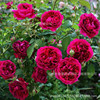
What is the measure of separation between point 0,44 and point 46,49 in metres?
0.49

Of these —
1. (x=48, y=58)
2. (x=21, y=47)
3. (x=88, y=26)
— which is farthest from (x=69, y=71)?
(x=21, y=47)

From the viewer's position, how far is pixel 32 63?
123 cm

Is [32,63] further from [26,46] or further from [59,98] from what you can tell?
[59,98]

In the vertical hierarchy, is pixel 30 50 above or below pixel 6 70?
above

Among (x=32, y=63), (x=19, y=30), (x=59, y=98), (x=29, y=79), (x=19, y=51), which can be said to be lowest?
(x=59, y=98)

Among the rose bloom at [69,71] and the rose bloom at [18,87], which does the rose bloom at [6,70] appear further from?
the rose bloom at [69,71]

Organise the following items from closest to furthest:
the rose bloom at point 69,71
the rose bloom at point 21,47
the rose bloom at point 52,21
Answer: the rose bloom at point 69,71 → the rose bloom at point 52,21 → the rose bloom at point 21,47

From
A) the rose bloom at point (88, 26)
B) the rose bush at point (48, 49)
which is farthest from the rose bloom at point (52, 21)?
the rose bloom at point (88, 26)

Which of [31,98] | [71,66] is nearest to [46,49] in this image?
[71,66]

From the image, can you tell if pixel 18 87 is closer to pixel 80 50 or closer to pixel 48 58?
pixel 48 58

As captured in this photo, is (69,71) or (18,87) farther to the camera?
(18,87)

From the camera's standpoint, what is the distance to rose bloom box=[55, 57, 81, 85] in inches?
31.3

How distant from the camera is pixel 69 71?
81 centimetres

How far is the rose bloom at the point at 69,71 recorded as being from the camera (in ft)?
2.61
